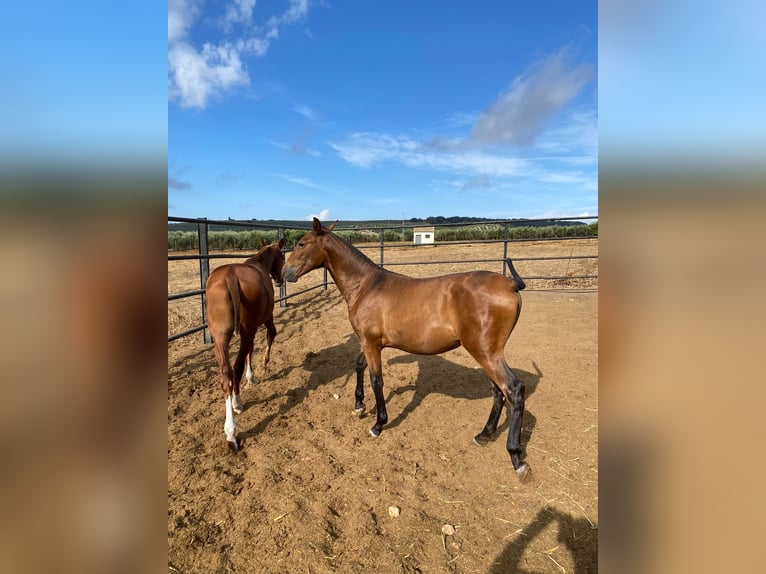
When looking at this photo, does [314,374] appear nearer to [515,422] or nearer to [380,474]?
[380,474]

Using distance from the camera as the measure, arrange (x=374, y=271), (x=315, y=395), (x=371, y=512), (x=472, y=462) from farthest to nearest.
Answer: (x=315, y=395), (x=374, y=271), (x=472, y=462), (x=371, y=512)

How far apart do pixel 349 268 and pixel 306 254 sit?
459 millimetres

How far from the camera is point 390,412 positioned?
369cm

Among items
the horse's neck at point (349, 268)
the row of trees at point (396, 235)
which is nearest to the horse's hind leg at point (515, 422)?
the horse's neck at point (349, 268)

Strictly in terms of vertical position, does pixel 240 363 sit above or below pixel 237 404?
above

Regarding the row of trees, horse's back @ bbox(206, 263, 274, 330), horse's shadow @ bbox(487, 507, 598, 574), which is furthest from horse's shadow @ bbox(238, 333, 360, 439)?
the row of trees

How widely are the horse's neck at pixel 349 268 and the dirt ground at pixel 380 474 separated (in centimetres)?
117

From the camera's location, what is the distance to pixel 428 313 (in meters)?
3.14

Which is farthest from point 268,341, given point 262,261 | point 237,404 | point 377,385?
point 377,385

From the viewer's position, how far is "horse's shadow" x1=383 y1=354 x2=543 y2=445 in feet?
11.7

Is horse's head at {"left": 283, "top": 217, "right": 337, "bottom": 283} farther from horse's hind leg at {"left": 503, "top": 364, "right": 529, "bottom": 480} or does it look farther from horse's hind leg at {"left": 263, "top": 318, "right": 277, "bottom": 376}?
horse's hind leg at {"left": 503, "top": 364, "right": 529, "bottom": 480}
